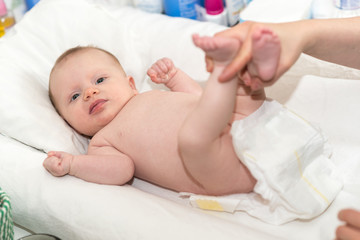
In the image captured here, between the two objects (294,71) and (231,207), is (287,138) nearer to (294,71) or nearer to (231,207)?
(231,207)

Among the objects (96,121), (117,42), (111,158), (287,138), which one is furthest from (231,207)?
(117,42)

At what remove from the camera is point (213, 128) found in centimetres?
84

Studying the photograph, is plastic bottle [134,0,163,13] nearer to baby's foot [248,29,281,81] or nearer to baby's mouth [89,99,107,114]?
baby's mouth [89,99,107,114]

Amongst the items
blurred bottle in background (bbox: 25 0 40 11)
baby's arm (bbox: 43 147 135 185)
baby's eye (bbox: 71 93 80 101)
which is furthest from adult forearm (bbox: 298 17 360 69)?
blurred bottle in background (bbox: 25 0 40 11)

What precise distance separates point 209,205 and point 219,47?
0.39 m

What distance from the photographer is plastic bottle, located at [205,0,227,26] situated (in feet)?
5.47

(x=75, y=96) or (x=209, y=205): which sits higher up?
(x=75, y=96)

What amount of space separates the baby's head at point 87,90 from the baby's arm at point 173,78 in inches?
3.3

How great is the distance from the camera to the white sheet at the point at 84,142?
2.99 feet

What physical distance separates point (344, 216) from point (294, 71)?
59 cm

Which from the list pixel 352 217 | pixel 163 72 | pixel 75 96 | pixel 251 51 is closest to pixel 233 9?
pixel 163 72

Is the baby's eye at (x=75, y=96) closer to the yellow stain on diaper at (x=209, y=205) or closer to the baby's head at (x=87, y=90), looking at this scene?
the baby's head at (x=87, y=90)

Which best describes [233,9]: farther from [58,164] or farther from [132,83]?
[58,164]

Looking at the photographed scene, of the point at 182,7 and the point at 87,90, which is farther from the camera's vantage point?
the point at 182,7
